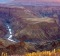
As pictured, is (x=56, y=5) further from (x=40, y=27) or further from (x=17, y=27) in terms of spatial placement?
(x=17, y=27)

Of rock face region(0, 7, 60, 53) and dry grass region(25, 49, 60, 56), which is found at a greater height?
rock face region(0, 7, 60, 53)

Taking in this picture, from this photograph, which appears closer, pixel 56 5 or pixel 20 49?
pixel 20 49

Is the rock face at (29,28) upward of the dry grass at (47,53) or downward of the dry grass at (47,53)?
upward

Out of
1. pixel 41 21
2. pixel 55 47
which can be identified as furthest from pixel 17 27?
pixel 55 47

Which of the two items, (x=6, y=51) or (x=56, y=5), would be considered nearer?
(x=6, y=51)

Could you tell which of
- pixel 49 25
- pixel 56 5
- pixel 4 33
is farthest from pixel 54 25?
pixel 4 33

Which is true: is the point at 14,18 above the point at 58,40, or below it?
above

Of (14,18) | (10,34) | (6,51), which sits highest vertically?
(14,18)

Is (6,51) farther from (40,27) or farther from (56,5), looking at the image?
(56,5)

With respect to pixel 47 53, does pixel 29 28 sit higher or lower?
higher
